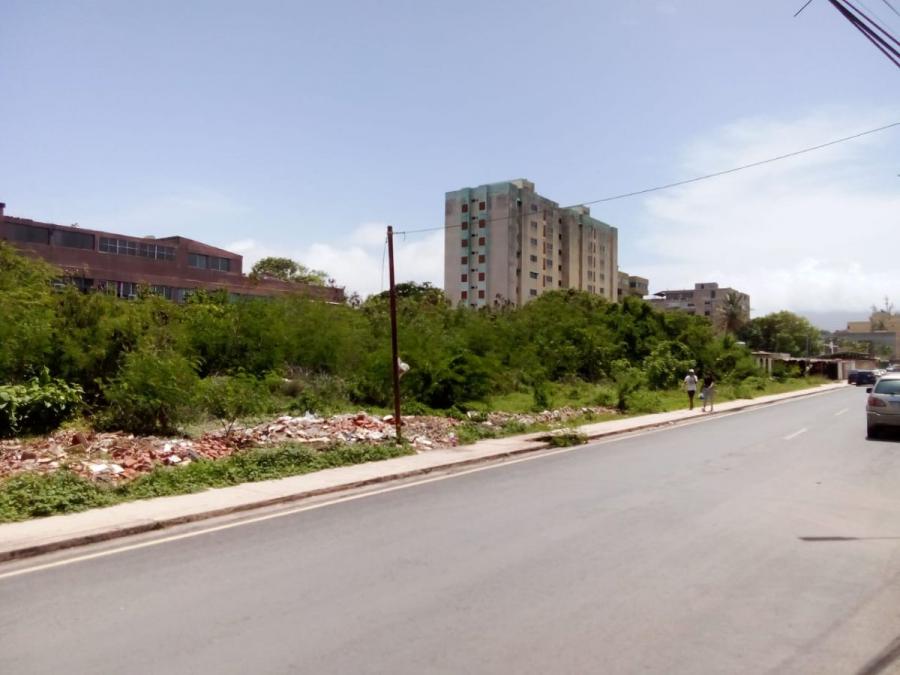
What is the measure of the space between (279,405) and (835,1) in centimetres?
1796

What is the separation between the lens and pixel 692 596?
6109mm

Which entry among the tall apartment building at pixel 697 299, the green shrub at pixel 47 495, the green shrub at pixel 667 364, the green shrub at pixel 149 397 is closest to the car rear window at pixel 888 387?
the green shrub at pixel 149 397

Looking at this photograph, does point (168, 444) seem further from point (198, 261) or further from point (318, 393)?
point (198, 261)

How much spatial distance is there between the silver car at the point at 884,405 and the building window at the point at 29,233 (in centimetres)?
5847

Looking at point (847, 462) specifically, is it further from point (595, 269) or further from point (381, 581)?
point (595, 269)

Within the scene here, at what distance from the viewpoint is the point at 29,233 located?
55688 mm

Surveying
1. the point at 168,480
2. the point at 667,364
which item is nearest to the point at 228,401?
the point at 168,480

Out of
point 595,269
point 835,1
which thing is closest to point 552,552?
point 835,1

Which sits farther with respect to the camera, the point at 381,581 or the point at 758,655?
the point at 381,581

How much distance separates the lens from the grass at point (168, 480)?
9.27 meters

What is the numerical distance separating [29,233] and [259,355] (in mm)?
41772

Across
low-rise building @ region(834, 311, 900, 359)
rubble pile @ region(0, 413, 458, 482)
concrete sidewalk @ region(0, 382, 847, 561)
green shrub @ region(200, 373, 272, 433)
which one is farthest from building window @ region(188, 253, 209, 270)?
low-rise building @ region(834, 311, 900, 359)

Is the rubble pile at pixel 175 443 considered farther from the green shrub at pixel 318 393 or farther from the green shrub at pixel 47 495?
the green shrub at pixel 318 393

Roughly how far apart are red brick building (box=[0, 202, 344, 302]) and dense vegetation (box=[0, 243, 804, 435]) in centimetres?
1859
